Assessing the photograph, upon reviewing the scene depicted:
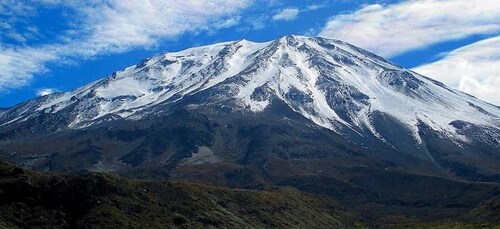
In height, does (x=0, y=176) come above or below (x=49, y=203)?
above

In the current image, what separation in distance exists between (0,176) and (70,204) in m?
23.3

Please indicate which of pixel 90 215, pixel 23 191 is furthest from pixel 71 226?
pixel 23 191

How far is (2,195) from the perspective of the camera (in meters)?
188

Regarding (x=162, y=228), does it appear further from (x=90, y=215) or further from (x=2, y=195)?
(x=2, y=195)

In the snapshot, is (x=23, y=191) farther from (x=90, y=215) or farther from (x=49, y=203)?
(x=90, y=215)

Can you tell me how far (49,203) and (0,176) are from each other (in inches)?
723

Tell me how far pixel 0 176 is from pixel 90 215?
3167 cm

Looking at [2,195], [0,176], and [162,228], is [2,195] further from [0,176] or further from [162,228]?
[162,228]

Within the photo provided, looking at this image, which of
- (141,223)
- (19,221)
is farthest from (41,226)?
(141,223)

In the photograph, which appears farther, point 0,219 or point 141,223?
point 141,223

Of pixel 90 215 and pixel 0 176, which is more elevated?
pixel 0 176

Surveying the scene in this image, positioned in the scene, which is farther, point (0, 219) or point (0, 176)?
point (0, 176)

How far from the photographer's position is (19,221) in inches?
7037

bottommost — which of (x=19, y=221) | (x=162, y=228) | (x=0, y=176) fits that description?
(x=162, y=228)
